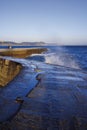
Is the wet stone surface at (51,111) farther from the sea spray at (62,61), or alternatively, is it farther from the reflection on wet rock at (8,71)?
the sea spray at (62,61)

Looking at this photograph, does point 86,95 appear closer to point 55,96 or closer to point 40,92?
point 55,96

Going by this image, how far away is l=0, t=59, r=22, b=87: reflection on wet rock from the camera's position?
12.6 metres

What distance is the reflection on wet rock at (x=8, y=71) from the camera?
41.4ft

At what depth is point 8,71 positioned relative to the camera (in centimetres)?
1348

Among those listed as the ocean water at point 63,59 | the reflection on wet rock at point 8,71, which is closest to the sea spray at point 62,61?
the ocean water at point 63,59

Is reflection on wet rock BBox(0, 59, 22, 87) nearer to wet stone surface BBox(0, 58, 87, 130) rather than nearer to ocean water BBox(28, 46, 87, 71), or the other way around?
wet stone surface BBox(0, 58, 87, 130)

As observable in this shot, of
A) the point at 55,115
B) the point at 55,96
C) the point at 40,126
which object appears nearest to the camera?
the point at 40,126

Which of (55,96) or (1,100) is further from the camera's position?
(55,96)

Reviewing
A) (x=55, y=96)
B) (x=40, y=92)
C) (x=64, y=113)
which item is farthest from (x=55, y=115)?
(x=40, y=92)

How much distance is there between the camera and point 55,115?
367 centimetres

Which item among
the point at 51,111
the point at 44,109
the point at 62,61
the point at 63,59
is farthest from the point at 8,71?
the point at 63,59

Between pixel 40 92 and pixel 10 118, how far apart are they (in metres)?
2.07

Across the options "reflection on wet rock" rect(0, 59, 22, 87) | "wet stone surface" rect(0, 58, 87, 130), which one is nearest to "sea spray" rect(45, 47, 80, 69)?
"reflection on wet rock" rect(0, 59, 22, 87)

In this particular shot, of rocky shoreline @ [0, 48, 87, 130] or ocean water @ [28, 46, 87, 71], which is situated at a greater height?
rocky shoreline @ [0, 48, 87, 130]
